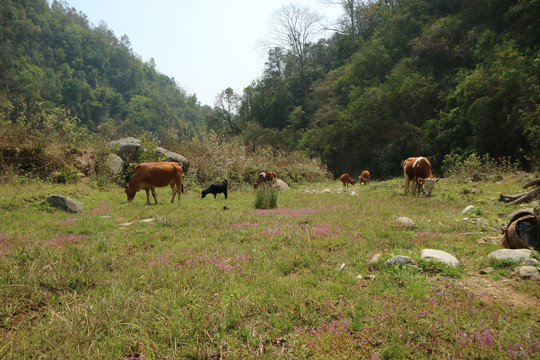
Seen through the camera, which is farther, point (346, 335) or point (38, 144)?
point (38, 144)

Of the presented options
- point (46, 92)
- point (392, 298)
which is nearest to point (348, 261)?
point (392, 298)

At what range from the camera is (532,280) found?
318 centimetres

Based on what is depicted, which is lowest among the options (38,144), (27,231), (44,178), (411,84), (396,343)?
(396,343)

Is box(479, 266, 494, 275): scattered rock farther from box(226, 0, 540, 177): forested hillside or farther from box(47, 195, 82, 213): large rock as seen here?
box(226, 0, 540, 177): forested hillside

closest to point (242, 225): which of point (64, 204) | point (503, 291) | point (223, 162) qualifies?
point (503, 291)

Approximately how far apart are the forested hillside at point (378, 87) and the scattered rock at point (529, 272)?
12542mm

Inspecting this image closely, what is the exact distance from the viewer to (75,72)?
234 feet

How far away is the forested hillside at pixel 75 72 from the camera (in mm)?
51316

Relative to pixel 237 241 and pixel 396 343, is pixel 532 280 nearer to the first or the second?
pixel 396 343

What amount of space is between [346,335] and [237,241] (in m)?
3.32

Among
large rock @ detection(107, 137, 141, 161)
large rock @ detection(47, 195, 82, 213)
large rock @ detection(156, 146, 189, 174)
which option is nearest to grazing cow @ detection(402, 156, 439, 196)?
large rock @ detection(47, 195, 82, 213)

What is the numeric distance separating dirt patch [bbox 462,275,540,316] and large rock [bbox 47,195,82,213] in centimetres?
963

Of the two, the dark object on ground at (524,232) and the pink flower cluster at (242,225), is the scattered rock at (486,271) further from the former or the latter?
the pink flower cluster at (242,225)

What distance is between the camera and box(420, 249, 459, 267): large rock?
375 centimetres
